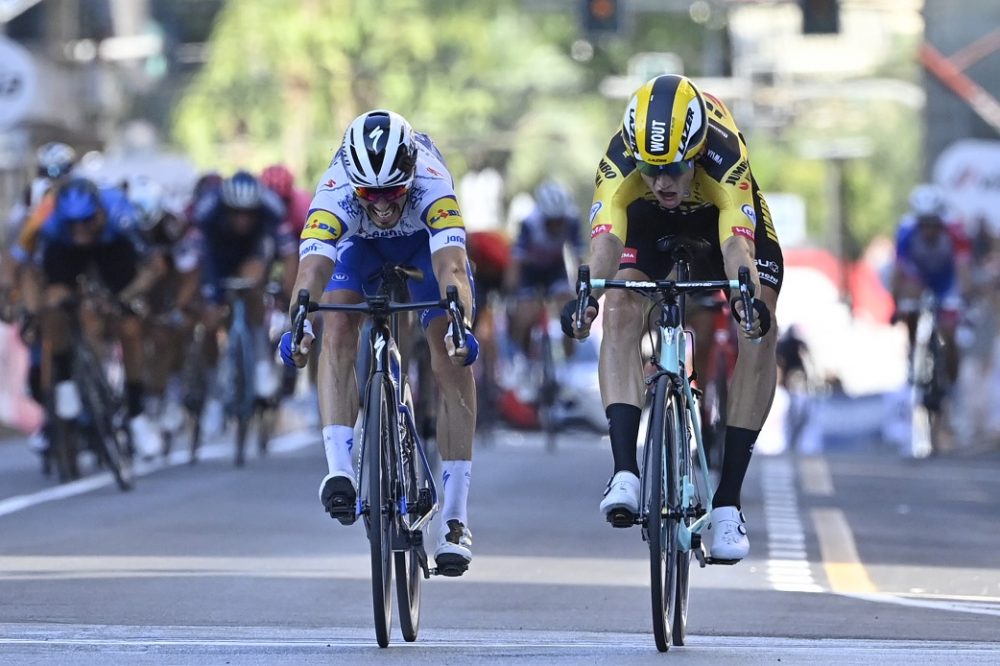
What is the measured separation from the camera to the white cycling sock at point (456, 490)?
948 centimetres

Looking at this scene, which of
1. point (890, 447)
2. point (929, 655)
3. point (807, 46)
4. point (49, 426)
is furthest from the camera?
point (807, 46)

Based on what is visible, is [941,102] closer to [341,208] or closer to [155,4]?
[341,208]

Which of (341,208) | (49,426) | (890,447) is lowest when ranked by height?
(890,447)

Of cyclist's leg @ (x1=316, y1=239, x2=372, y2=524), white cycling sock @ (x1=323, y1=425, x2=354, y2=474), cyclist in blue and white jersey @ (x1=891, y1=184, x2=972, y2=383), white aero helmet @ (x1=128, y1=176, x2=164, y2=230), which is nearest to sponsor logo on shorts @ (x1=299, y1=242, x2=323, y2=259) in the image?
cyclist's leg @ (x1=316, y1=239, x2=372, y2=524)

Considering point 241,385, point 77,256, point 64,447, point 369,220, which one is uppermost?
point 369,220

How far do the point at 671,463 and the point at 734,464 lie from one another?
76cm

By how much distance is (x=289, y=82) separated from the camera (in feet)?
153

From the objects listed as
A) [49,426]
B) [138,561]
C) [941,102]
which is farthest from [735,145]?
[941,102]

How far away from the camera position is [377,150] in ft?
29.5

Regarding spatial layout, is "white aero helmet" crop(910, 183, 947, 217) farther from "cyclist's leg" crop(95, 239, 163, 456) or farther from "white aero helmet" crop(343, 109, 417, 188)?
"white aero helmet" crop(343, 109, 417, 188)

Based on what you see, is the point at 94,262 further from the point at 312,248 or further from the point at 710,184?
the point at 710,184

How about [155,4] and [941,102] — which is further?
[155,4]

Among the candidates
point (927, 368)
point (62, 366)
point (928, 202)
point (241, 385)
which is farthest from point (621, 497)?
point (927, 368)

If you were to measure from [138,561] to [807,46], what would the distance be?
8645cm
